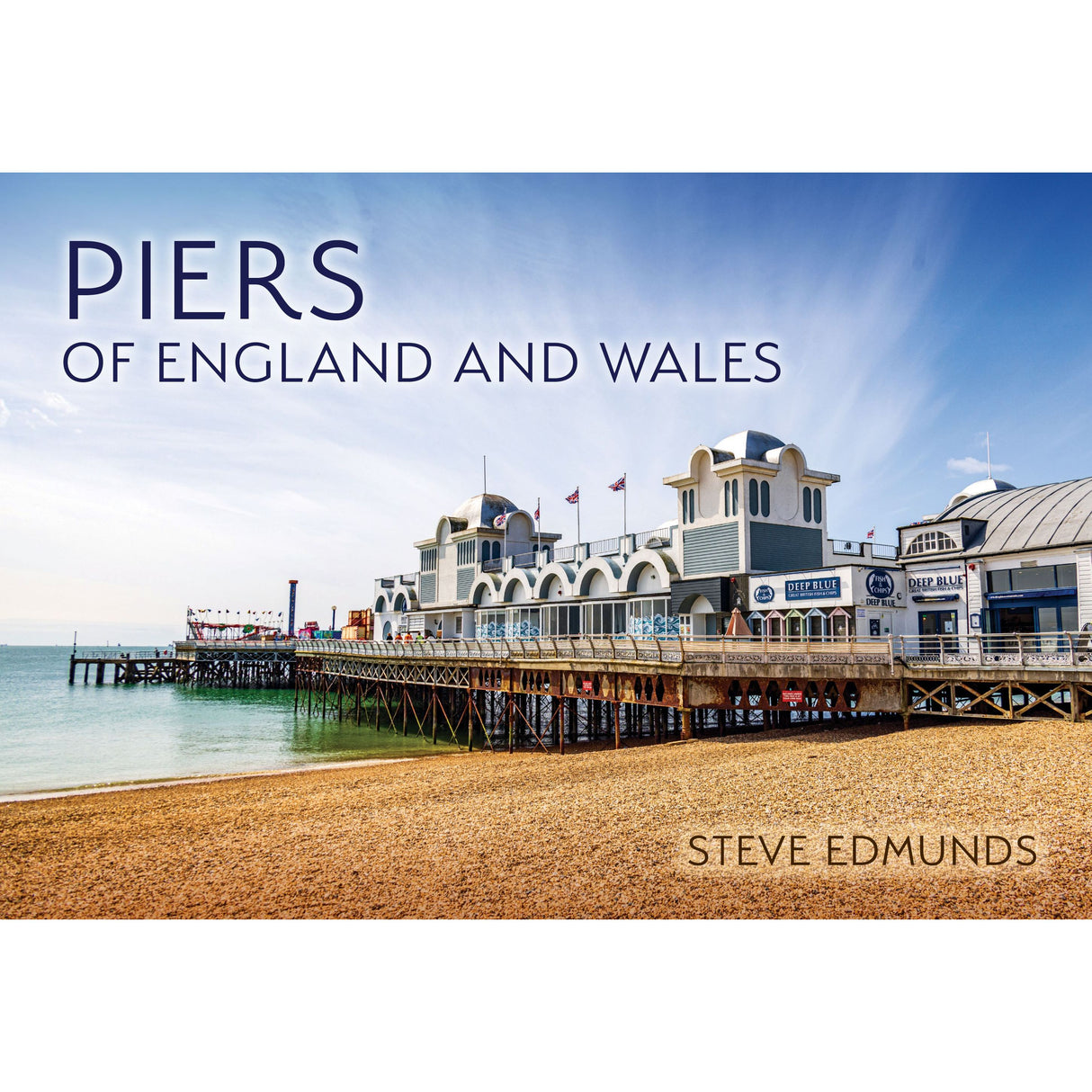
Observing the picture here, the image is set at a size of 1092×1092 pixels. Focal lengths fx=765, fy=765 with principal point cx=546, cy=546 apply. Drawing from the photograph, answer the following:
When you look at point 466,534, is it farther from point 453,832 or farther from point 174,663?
point 174,663

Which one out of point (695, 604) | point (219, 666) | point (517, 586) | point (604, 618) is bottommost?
point (219, 666)

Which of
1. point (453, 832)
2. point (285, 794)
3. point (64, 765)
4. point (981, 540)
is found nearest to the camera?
point (453, 832)

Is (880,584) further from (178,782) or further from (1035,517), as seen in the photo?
(178,782)

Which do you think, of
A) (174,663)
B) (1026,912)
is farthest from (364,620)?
(1026,912)

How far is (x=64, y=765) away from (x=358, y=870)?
72.6 feet

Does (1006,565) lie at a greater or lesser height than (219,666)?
greater

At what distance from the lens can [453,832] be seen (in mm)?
10219

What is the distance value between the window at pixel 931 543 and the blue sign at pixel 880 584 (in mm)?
2011

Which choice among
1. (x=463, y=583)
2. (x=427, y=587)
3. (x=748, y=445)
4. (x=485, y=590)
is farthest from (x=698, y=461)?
(x=427, y=587)

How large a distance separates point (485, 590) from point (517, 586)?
3849mm

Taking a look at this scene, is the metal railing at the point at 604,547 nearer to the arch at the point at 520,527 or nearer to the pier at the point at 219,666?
the arch at the point at 520,527

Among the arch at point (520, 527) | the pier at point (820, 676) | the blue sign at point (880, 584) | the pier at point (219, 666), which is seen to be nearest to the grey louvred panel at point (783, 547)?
the blue sign at point (880, 584)

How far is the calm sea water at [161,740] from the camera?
966 inches

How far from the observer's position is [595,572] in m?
33.7
